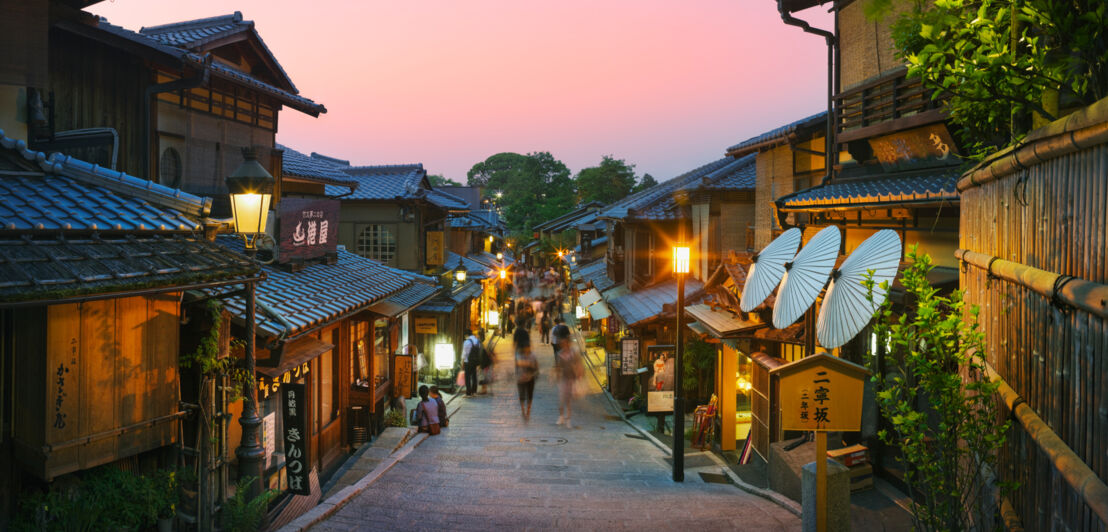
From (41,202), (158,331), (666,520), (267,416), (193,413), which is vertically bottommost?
(666,520)

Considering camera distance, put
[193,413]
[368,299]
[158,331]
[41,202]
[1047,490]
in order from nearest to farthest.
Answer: [1047,490] < [41,202] < [158,331] < [193,413] < [368,299]

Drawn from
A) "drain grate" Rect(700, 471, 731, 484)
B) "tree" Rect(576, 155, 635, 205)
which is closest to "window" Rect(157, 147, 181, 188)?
"drain grate" Rect(700, 471, 731, 484)

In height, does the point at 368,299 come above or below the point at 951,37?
below

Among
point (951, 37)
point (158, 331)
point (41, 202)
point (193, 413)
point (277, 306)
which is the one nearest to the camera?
point (951, 37)

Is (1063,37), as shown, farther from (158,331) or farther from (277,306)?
(277,306)

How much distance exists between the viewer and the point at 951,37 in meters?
4.69

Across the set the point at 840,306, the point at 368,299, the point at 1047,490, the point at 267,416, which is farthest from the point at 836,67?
the point at 267,416

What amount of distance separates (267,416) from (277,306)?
76.2 inches

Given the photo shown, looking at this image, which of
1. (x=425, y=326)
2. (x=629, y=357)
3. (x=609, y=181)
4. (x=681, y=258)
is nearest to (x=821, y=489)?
(x=681, y=258)

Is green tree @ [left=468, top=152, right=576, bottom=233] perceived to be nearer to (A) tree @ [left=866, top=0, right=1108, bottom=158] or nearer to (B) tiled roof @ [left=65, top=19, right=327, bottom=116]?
(B) tiled roof @ [left=65, top=19, right=327, bottom=116]

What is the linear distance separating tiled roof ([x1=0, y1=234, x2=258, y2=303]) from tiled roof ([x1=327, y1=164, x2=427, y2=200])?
18.3m

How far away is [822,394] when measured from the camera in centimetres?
842

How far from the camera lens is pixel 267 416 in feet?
35.6

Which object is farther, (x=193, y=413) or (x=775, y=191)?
(x=775, y=191)
